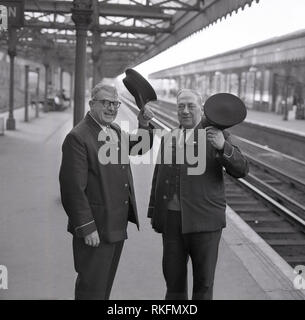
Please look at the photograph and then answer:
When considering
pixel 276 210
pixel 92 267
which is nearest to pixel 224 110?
pixel 92 267

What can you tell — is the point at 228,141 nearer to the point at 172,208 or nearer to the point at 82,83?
the point at 172,208

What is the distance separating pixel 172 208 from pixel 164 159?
13.8 inches

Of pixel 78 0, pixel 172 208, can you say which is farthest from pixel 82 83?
pixel 172 208

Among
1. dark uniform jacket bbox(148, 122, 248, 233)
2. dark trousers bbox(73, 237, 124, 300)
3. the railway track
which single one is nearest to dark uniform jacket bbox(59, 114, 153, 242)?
dark trousers bbox(73, 237, 124, 300)

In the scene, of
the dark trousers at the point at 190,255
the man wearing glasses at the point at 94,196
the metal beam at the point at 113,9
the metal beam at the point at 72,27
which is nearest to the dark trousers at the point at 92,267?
the man wearing glasses at the point at 94,196

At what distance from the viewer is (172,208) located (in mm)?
3592

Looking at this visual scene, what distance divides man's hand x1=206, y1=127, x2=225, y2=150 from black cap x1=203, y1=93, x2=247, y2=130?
0.04 metres

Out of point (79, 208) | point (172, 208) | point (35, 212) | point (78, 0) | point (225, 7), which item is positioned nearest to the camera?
point (79, 208)

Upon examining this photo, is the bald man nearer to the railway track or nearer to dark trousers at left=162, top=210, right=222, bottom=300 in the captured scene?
dark trousers at left=162, top=210, right=222, bottom=300

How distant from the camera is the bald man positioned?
348 centimetres

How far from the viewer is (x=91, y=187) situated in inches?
134

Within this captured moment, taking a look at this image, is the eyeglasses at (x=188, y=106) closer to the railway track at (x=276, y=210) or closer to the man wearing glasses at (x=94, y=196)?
the man wearing glasses at (x=94, y=196)

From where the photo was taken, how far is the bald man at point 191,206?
11.4 ft

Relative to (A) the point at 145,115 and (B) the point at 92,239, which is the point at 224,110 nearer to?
(A) the point at 145,115
